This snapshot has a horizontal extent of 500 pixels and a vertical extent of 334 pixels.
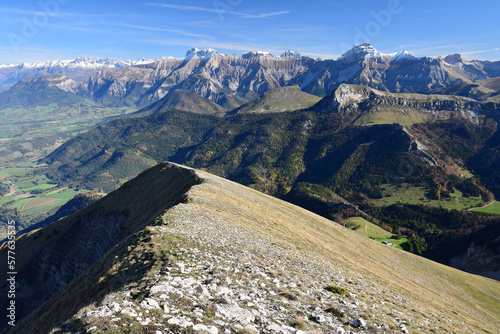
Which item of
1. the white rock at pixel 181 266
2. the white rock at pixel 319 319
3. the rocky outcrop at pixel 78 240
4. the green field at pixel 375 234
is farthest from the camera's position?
the green field at pixel 375 234

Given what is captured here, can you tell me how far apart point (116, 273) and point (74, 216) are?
74587 mm

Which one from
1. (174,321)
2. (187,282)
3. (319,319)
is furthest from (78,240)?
(319,319)

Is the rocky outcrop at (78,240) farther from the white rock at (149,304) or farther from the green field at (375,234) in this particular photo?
the green field at (375,234)

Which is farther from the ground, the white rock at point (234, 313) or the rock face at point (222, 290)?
the white rock at point (234, 313)

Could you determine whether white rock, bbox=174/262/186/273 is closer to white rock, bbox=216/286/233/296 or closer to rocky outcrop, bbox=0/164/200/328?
white rock, bbox=216/286/233/296

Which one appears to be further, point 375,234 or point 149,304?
point 375,234

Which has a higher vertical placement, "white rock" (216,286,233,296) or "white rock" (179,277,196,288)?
"white rock" (216,286,233,296)

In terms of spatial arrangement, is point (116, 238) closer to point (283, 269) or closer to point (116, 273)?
point (116, 273)

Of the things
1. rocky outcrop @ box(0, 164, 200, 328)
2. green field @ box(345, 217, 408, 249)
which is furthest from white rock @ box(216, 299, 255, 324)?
green field @ box(345, 217, 408, 249)

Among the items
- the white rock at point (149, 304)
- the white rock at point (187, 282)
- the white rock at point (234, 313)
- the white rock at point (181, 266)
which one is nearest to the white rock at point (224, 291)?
the white rock at point (234, 313)

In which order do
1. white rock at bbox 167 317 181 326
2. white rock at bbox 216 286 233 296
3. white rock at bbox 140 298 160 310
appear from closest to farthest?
white rock at bbox 167 317 181 326 < white rock at bbox 140 298 160 310 < white rock at bbox 216 286 233 296

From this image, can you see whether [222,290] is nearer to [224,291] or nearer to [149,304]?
[224,291]

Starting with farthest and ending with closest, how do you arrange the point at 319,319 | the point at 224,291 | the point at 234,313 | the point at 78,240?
the point at 78,240
the point at 224,291
the point at 319,319
the point at 234,313

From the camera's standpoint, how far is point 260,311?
15305 mm
